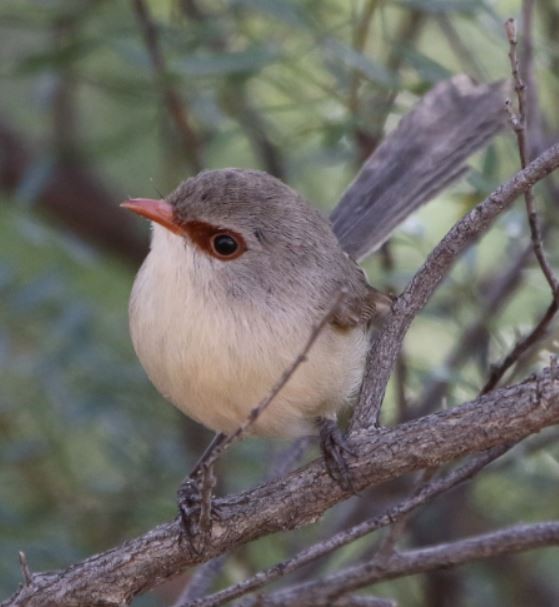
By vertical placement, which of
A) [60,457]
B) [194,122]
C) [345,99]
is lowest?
[60,457]

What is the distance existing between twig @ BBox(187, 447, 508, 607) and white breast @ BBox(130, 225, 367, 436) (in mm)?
385

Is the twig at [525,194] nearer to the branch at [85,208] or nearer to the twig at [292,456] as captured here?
the twig at [292,456]

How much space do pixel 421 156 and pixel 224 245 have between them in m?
1.01

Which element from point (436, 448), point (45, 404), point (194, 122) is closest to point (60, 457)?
point (45, 404)

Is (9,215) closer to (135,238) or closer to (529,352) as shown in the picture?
(135,238)

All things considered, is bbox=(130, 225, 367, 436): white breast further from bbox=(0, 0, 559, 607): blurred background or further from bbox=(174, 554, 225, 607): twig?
bbox=(0, 0, 559, 607): blurred background

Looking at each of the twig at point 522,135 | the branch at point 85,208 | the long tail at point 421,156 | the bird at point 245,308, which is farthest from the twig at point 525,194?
the branch at point 85,208

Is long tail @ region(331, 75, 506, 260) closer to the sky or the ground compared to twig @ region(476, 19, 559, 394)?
closer to the sky

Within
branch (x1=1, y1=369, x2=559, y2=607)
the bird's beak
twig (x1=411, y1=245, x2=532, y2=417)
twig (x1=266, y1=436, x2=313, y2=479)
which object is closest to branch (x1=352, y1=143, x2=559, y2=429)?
branch (x1=1, y1=369, x2=559, y2=607)

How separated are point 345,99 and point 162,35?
0.73 m

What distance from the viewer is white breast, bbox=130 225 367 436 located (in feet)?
10.0

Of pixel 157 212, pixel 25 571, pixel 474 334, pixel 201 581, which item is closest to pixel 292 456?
pixel 201 581

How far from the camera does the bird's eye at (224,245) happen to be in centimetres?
326

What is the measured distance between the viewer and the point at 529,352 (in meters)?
3.53
